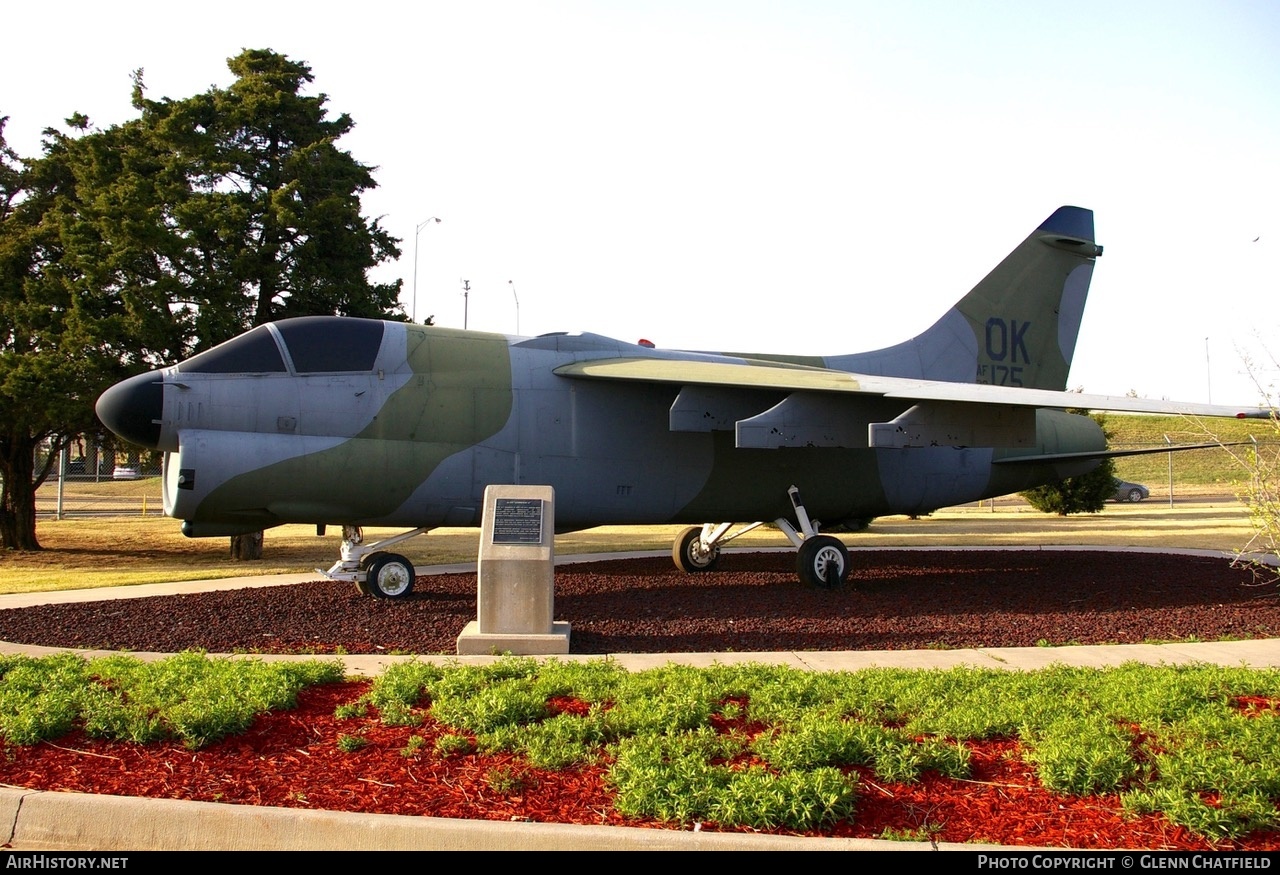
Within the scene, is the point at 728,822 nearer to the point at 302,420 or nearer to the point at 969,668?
the point at 969,668

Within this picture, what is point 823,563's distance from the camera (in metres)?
12.8

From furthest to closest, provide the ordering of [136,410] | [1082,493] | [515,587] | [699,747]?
[1082,493]
[136,410]
[515,587]
[699,747]

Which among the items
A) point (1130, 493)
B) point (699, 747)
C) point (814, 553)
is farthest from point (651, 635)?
point (1130, 493)

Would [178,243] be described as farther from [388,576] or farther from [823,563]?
[823,563]

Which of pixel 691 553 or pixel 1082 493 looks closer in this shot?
pixel 691 553

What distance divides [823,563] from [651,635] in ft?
13.0

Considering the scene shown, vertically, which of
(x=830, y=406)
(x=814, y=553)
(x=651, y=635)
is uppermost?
(x=830, y=406)

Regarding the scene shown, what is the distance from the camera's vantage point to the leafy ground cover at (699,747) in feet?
14.3

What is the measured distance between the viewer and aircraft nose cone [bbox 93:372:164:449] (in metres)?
9.87

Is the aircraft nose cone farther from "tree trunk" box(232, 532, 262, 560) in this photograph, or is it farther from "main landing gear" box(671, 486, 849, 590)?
→ "tree trunk" box(232, 532, 262, 560)

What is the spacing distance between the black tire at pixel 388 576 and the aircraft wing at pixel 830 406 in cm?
312

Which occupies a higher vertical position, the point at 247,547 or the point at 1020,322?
A: the point at 1020,322

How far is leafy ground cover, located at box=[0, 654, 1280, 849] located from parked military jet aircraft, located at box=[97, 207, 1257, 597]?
12.7ft

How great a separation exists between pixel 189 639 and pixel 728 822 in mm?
6988
